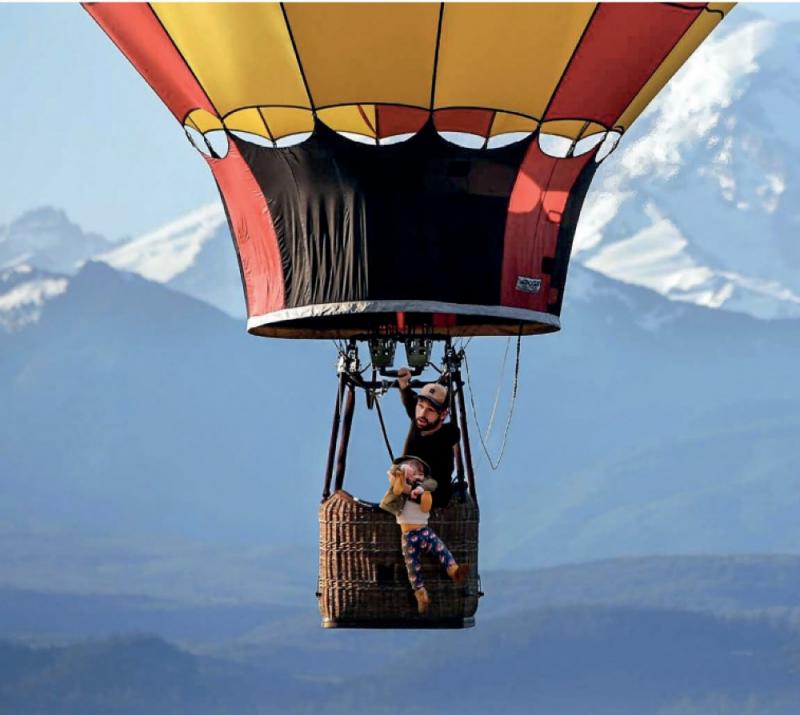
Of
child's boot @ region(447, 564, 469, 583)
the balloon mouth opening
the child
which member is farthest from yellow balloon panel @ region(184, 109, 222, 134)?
child's boot @ region(447, 564, 469, 583)

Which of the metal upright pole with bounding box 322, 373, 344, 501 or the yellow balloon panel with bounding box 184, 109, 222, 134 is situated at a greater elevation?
the yellow balloon panel with bounding box 184, 109, 222, 134

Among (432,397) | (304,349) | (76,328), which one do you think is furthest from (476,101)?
(76,328)

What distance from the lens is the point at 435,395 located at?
855 centimetres

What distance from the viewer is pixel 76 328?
58.1m

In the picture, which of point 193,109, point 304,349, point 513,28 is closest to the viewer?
point 513,28

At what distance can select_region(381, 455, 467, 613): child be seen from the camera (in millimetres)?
8547

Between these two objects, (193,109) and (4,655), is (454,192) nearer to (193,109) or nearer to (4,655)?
(193,109)

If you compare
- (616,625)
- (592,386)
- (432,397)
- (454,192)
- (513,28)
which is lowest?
(432,397)

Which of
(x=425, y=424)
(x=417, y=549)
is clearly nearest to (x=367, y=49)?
(x=425, y=424)

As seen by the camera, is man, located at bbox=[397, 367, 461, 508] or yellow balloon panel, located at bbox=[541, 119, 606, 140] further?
yellow balloon panel, located at bbox=[541, 119, 606, 140]

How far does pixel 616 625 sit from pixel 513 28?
4744 cm

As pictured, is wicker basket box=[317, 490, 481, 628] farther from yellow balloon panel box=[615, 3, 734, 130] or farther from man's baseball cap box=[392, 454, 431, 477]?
yellow balloon panel box=[615, 3, 734, 130]

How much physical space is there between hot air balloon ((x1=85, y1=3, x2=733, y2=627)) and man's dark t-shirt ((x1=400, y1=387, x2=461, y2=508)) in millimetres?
86

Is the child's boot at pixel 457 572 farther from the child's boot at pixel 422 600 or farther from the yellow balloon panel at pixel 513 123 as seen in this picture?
the yellow balloon panel at pixel 513 123
